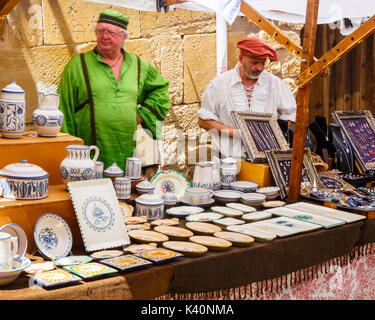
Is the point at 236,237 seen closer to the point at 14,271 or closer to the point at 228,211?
the point at 228,211

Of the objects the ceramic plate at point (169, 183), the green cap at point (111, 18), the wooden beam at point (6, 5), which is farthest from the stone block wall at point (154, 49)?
the ceramic plate at point (169, 183)

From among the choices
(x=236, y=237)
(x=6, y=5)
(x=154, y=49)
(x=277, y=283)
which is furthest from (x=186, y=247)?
(x=154, y=49)

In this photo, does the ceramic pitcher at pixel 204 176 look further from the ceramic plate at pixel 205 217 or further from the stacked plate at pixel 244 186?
the ceramic plate at pixel 205 217

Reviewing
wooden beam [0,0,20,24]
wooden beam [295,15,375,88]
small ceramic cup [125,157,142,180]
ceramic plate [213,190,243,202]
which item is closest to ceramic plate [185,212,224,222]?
ceramic plate [213,190,243,202]

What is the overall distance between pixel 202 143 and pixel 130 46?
1314mm

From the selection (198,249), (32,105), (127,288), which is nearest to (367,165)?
(198,249)

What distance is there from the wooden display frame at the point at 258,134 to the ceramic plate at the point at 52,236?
4.56 feet

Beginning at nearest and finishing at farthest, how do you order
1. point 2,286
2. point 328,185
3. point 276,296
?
1. point 2,286
2. point 276,296
3. point 328,185

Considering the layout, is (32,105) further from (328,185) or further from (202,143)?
(328,185)

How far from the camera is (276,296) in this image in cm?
235

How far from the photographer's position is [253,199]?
9.16 feet

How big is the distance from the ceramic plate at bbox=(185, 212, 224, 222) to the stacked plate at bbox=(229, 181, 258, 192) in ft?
1.48

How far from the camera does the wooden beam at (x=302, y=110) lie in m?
2.76

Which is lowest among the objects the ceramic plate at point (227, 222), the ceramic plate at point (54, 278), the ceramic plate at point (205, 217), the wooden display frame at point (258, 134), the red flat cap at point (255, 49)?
the ceramic plate at point (54, 278)
